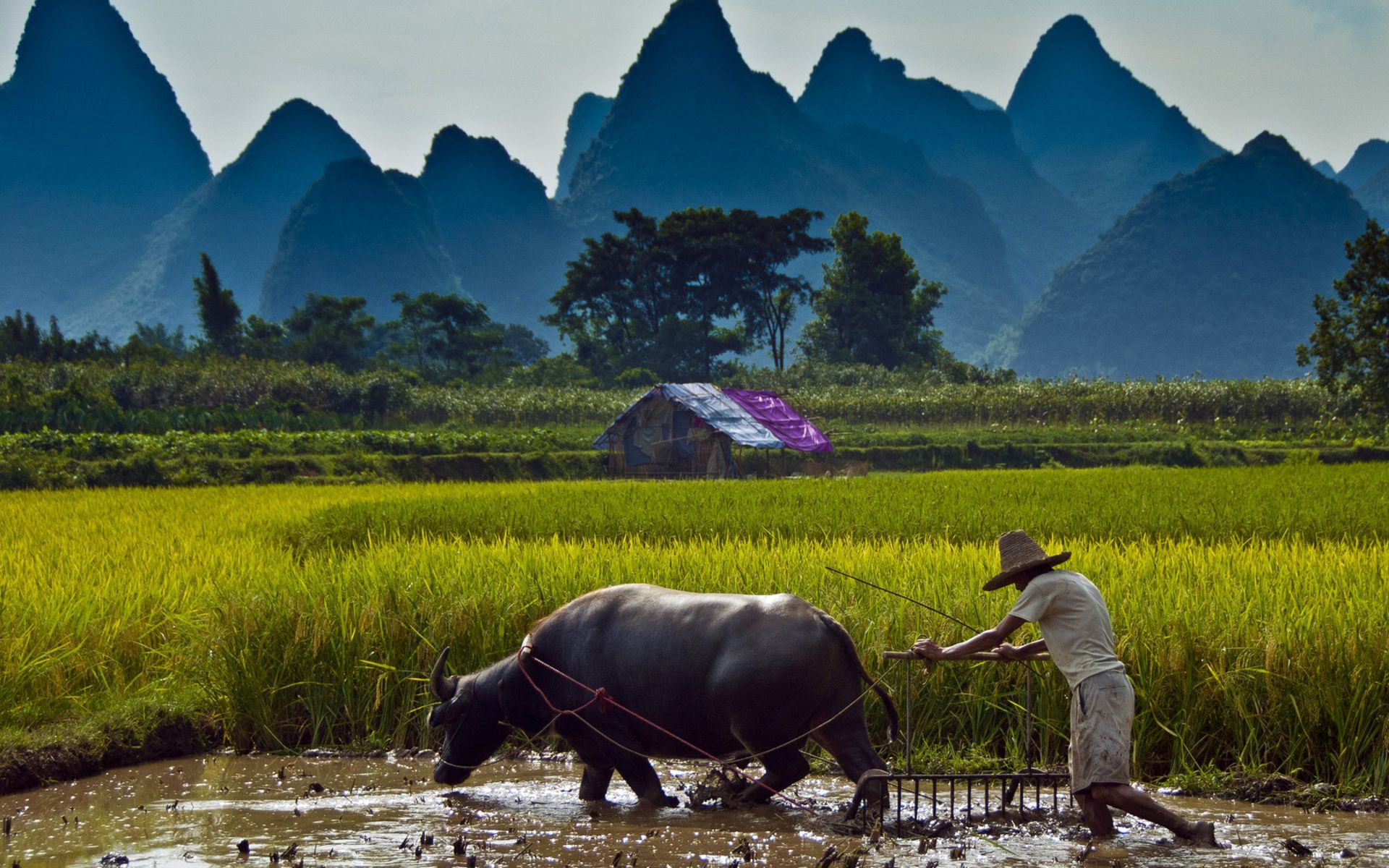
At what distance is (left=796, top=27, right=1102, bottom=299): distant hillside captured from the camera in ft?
591

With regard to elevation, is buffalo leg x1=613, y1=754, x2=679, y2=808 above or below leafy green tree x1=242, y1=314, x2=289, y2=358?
below

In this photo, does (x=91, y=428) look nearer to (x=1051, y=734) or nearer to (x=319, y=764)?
(x=319, y=764)

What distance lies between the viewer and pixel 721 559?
24.5 ft

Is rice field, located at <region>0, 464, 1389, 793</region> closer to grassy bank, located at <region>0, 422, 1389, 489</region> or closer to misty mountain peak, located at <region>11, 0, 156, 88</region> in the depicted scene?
grassy bank, located at <region>0, 422, 1389, 489</region>

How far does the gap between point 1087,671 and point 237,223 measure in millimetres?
169104

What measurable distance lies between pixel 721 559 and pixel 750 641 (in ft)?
9.33

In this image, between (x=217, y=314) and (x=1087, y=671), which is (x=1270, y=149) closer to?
(x=217, y=314)

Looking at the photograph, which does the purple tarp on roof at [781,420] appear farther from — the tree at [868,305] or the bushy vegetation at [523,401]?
the tree at [868,305]

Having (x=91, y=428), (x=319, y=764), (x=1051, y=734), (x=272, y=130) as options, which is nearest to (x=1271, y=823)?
(x=1051, y=734)

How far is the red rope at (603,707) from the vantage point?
4812 mm

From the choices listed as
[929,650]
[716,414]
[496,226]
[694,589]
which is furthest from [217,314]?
[496,226]

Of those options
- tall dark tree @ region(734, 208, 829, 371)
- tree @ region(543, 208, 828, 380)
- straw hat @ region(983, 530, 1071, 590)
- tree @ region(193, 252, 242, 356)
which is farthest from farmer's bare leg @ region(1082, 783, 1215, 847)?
tree @ region(543, 208, 828, 380)

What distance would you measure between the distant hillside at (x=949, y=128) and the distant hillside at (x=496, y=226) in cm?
5166

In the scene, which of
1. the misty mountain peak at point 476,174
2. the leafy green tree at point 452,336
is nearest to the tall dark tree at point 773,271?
the leafy green tree at point 452,336
